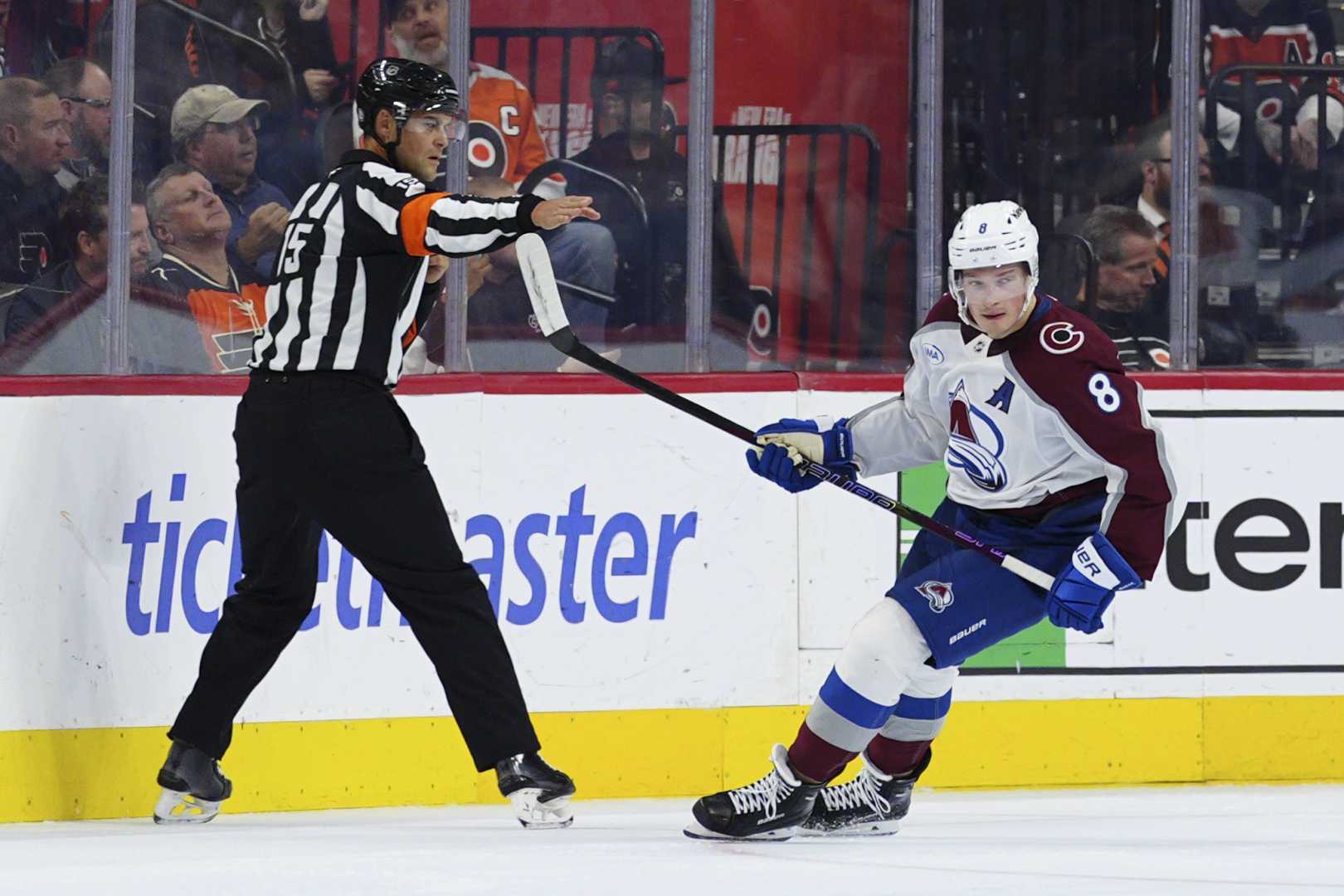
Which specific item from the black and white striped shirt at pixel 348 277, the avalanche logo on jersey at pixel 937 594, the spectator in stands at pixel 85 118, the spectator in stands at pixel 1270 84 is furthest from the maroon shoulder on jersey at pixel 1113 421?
the spectator in stands at pixel 85 118

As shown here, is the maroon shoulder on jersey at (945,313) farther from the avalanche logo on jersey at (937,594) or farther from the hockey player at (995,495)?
the avalanche logo on jersey at (937,594)

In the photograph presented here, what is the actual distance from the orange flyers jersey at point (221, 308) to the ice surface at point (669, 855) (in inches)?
36.1

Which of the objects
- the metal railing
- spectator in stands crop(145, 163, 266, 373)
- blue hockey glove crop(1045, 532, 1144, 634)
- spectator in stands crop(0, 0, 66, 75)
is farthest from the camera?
the metal railing

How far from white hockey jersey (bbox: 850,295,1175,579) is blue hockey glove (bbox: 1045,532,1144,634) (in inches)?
1.3

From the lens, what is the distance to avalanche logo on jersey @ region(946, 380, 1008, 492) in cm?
306

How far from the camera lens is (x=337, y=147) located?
3.93 metres

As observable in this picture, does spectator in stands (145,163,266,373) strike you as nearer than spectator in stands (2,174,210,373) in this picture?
No

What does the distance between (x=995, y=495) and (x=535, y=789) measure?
86cm

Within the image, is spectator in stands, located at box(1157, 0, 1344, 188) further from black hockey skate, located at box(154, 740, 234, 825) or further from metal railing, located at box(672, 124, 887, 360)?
black hockey skate, located at box(154, 740, 234, 825)

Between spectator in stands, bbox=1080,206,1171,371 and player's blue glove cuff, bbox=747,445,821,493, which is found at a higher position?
spectator in stands, bbox=1080,206,1171,371

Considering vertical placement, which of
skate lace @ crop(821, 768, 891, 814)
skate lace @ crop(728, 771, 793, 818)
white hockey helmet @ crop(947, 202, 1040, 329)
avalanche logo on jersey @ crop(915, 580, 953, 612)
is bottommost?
skate lace @ crop(821, 768, 891, 814)

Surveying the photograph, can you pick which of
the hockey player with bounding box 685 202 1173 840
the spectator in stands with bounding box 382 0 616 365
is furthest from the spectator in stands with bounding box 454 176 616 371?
the hockey player with bounding box 685 202 1173 840

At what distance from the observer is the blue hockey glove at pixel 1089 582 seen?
9.43 feet

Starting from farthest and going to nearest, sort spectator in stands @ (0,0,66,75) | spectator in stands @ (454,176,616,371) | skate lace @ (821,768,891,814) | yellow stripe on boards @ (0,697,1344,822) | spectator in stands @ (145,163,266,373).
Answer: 1. spectator in stands @ (454,176,616,371)
2. spectator in stands @ (145,163,266,373)
3. spectator in stands @ (0,0,66,75)
4. yellow stripe on boards @ (0,697,1344,822)
5. skate lace @ (821,768,891,814)
